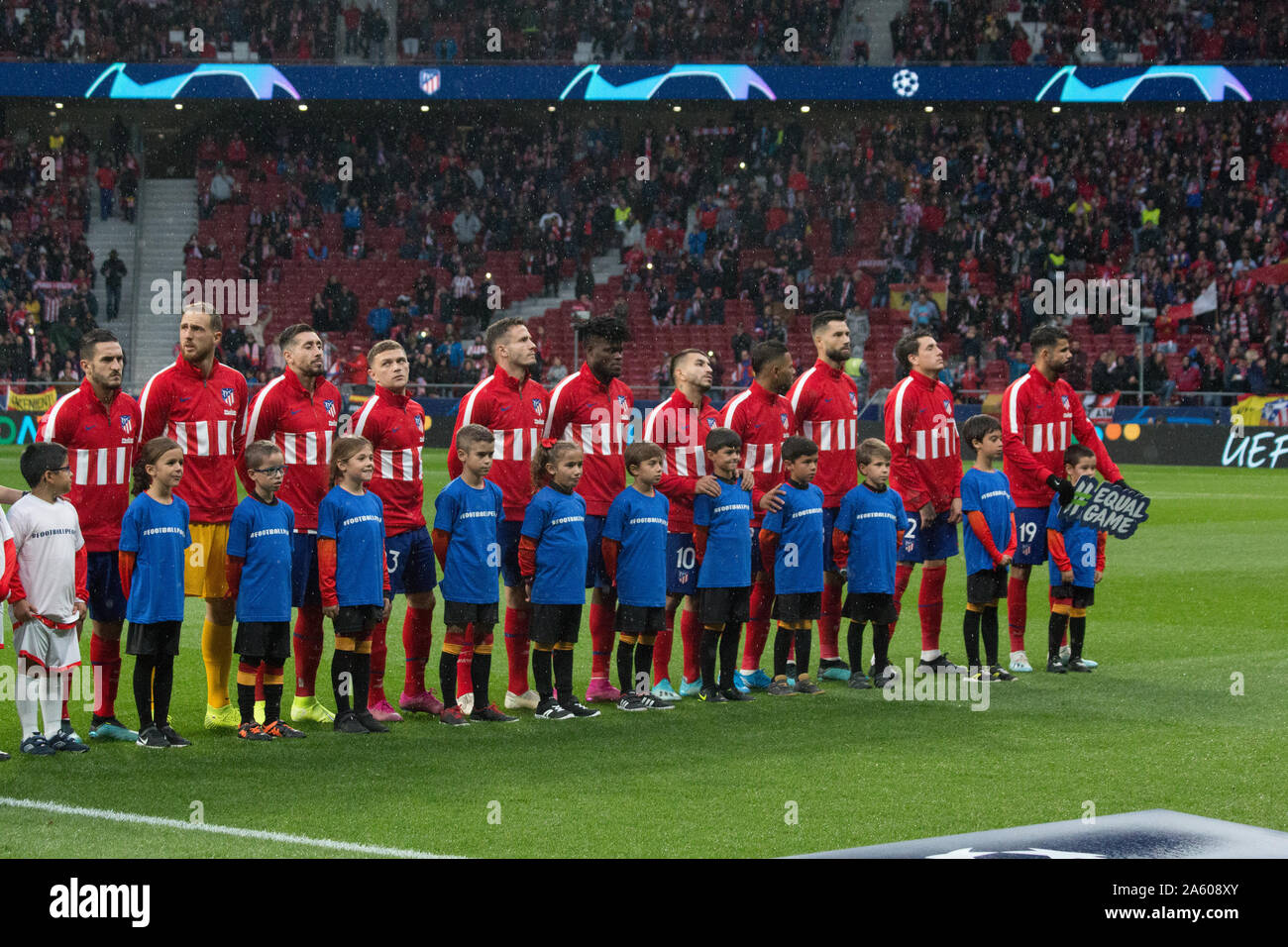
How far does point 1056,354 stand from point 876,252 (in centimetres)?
2609

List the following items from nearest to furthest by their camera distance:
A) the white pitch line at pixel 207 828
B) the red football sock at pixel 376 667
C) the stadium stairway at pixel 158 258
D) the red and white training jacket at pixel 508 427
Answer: the white pitch line at pixel 207 828, the red football sock at pixel 376 667, the red and white training jacket at pixel 508 427, the stadium stairway at pixel 158 258

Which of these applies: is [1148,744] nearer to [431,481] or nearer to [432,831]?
[432,831]

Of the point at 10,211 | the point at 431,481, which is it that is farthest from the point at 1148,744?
the point at 10,211

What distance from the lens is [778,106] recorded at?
38.8 meters

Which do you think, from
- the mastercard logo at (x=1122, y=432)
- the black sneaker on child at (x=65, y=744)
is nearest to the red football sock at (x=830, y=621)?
the black sneaker on child at (x=65, y=744)

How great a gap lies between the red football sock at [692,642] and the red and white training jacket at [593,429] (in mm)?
847

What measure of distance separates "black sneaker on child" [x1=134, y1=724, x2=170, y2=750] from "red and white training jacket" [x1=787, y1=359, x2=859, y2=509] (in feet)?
14.9

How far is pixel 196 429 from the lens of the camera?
8.69 metres

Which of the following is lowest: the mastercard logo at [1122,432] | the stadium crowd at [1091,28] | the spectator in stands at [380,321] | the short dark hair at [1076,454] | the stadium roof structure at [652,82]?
the mastercard logo at [1122,432]

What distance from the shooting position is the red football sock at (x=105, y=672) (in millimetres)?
8281

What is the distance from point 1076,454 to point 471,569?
4462 millimetres

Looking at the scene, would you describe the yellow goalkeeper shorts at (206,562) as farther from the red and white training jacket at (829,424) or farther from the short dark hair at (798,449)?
the red and white training jacket at (829,424)

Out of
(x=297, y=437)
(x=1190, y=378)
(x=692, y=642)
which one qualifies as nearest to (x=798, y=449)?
(x=692, y=642)

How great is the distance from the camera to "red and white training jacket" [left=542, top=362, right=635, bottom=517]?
9641 millimetres
